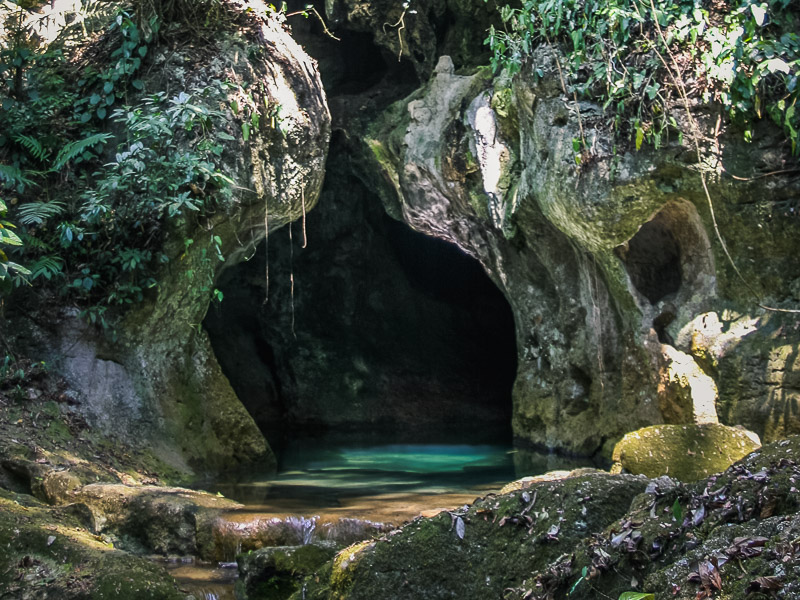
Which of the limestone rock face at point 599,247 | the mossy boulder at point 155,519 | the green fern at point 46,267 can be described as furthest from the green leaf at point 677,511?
the green fern at point 46,267

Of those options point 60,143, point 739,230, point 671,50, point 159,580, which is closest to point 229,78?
point 60,143

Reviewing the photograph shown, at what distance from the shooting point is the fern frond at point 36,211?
780cm

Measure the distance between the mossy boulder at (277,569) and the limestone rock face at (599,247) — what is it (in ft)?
15.2

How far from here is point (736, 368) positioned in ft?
25.3

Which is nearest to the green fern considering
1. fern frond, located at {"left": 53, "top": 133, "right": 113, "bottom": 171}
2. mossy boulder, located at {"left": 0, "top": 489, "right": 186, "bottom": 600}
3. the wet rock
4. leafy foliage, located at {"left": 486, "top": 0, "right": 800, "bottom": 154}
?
fern frond, located at {"left": 53, "top": 133, "right": 113, "bottom": 171}

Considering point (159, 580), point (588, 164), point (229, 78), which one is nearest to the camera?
point (159, 580)

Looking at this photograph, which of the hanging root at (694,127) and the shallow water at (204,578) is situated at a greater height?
the hanging root at (694,127)

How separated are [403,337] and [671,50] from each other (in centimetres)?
826

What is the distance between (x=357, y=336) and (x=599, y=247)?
22.5ft

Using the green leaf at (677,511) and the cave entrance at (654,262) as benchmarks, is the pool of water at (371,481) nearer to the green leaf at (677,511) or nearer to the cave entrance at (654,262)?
the cave entrance at (654,262)

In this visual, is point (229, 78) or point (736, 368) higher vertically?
point (229, 78)

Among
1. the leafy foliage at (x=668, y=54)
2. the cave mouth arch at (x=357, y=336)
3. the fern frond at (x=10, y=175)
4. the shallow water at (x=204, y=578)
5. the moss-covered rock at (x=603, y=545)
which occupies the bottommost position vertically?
the shallow water at (x=204, y=578)

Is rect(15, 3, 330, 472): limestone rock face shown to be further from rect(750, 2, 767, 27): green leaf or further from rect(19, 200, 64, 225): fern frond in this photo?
Answer: rect(750, 2, 767, 27): green leaf

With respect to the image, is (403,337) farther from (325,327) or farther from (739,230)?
(739,230)
